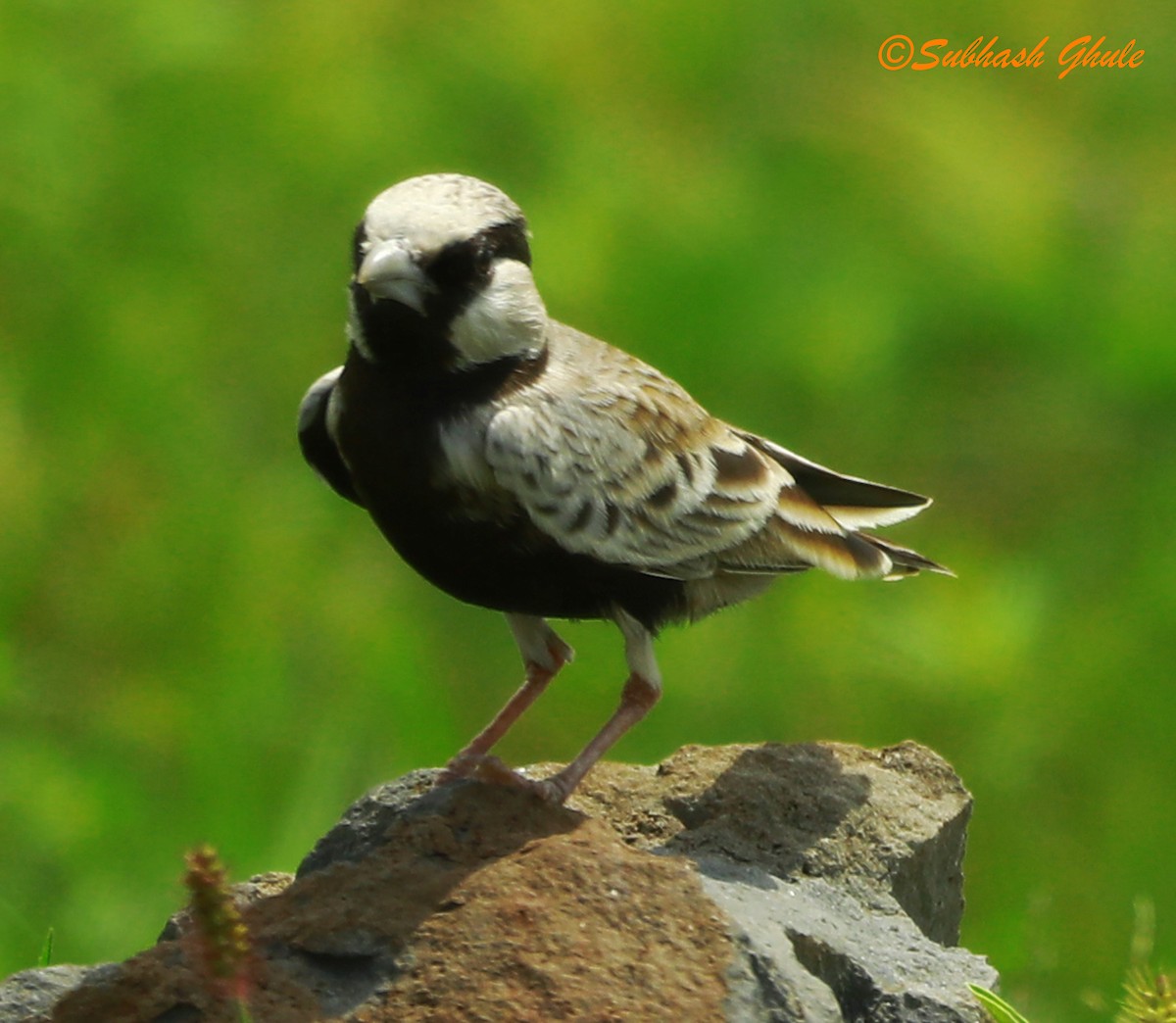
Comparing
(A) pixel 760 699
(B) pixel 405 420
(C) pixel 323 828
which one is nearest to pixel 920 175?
(A) pixel 760 699

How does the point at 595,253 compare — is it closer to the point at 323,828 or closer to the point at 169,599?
the point at 169,599

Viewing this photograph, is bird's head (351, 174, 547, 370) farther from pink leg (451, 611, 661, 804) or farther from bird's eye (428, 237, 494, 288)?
Answer: pink leg (451, 611, 661, 804)

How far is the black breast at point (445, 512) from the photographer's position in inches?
258

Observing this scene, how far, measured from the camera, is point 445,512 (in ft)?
21.5

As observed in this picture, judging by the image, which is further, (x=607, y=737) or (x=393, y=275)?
(x=607, y=737)

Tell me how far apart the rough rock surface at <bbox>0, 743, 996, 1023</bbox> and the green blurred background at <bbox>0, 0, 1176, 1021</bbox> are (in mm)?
2178

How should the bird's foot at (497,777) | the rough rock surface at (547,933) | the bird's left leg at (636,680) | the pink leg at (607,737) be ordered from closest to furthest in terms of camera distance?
the rough rock surface at (547,933) < the bird's foot at (497,777) < the pink leg at (607,737) < the bird's left leg at (636,680)

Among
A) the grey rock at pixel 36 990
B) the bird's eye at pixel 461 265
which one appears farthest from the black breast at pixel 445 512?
the grey rock at pixel 36 990

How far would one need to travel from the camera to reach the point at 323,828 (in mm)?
9453

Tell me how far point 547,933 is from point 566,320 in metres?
6.90

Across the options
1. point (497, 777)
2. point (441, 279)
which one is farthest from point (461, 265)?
point (497, 777)

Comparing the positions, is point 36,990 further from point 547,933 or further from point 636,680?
point 636,680

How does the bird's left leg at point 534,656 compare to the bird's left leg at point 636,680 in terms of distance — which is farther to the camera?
the bird's left leg at point 534,656

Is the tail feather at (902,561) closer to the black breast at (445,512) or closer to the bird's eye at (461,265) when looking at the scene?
the black breast at (445,512)
